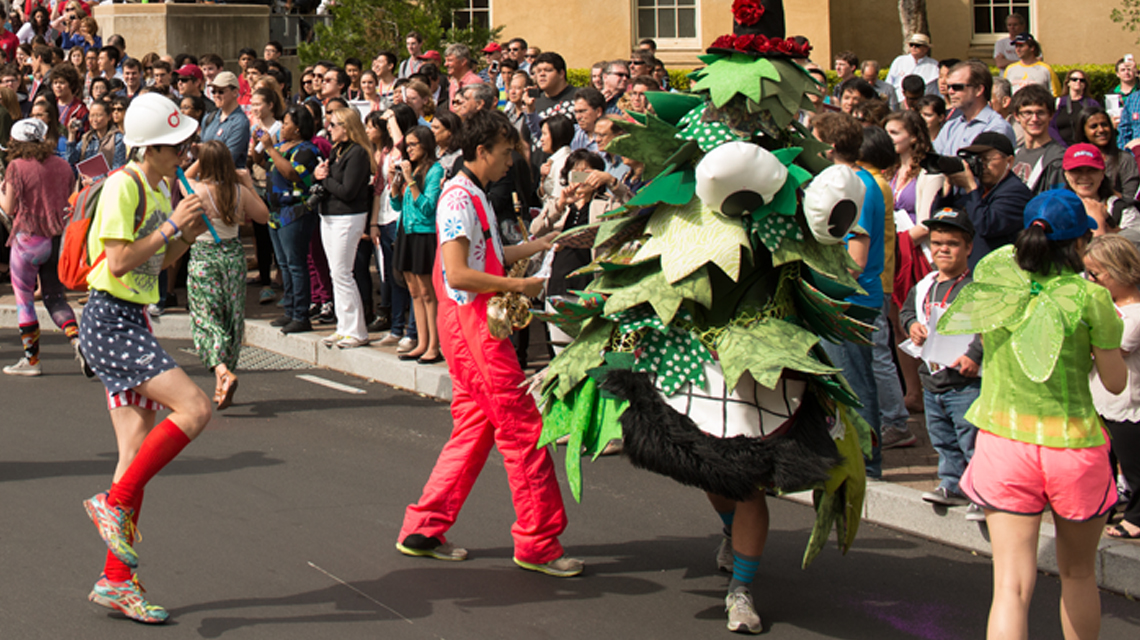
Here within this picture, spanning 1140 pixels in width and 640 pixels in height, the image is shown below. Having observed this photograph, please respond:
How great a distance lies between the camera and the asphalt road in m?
4.72

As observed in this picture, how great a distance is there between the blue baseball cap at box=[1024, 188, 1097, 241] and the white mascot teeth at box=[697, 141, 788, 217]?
0.84 m

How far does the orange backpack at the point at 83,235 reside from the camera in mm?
4898

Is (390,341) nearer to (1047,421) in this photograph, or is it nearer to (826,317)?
(826,317)

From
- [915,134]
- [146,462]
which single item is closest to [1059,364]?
[146,462]

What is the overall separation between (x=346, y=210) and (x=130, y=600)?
5564 millimetres

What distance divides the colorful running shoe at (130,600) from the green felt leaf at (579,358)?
171 centimetres

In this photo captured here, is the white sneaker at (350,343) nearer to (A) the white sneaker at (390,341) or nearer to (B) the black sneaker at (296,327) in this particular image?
(A) the white sneaker at (390,341)

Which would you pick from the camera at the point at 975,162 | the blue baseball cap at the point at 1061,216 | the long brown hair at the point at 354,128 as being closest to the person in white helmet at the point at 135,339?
the blue baseball cap at the point at 1061,216

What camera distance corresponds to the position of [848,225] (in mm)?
4242

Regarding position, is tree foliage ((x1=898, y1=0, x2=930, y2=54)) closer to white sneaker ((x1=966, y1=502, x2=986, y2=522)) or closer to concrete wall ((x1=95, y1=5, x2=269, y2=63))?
concrete wall ((x1=95, y1=5, x2=269, y2=63))

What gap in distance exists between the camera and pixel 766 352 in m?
4.21

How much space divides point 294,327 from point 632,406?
6530 mm

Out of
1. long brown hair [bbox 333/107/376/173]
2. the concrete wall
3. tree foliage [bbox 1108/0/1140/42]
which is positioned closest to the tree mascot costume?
long brown hair [bbox 333/107/376/173]

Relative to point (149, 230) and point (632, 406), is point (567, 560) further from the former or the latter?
point (149, 230)
